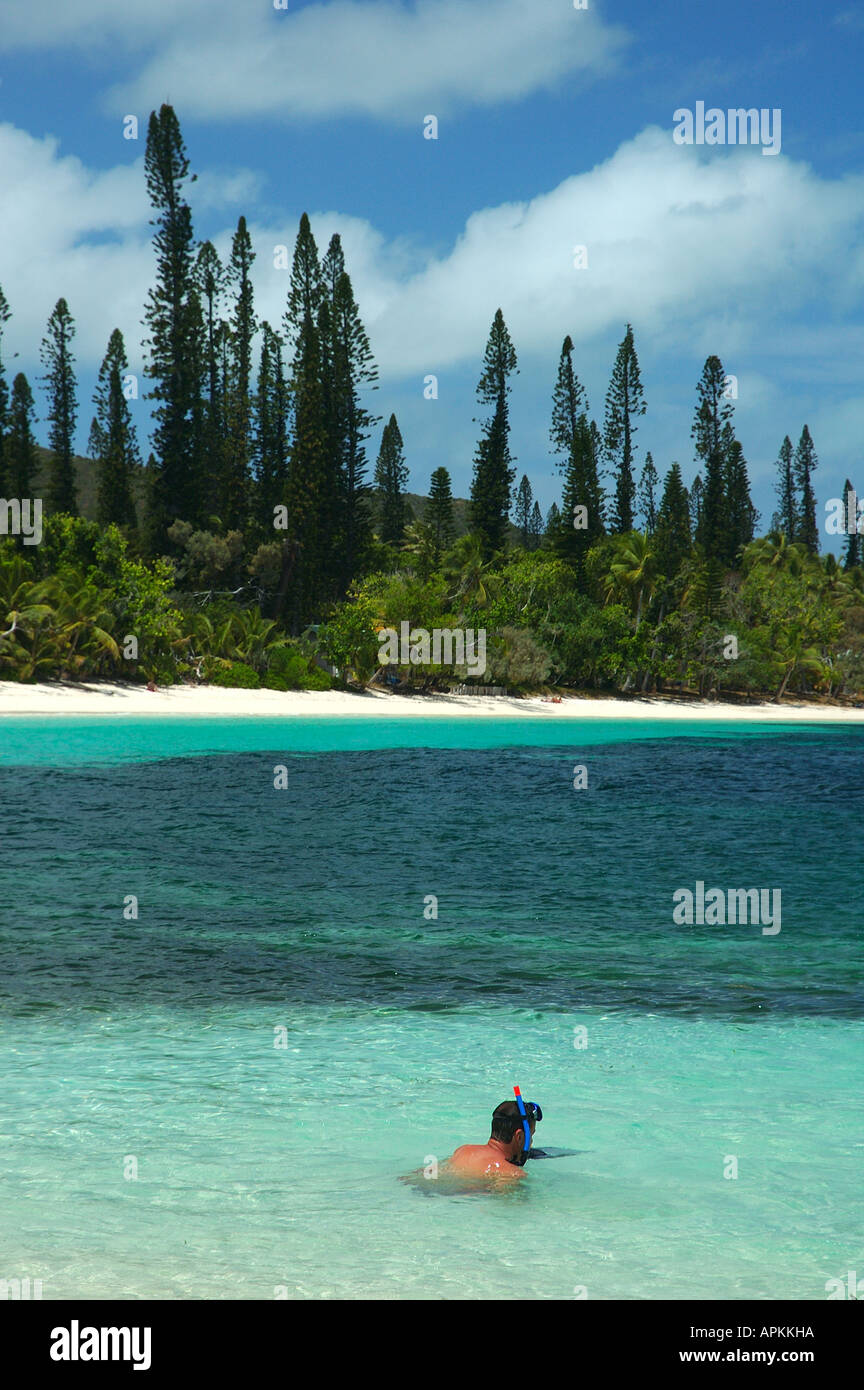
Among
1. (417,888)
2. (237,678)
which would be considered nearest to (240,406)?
(237,678)

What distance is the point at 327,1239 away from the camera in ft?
15.9

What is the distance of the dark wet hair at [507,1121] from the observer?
5.27 meters

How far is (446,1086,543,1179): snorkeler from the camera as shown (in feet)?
17.5

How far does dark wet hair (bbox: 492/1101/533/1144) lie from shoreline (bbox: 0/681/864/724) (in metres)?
32.8

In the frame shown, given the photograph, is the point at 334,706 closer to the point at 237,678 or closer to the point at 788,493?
the point at 237,678

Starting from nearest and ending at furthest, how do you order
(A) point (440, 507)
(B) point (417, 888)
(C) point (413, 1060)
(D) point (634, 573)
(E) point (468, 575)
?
(C) point (413, 1060) → (B) point (417, 888) → (E) point (468, 575) → (D) point (634, 573) → (A) point (440, 507)

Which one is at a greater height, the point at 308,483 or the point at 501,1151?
the point at 308,483

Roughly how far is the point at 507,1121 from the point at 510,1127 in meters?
0.05

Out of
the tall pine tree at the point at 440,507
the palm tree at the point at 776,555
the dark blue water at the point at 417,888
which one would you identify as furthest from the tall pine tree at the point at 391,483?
the dark blue water at the point at 417,888

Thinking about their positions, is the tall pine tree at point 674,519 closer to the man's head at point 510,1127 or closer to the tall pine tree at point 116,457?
the tall pine tree at point 116,457

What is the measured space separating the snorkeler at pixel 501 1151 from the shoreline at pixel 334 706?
32.7m

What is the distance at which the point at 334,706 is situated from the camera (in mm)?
45094

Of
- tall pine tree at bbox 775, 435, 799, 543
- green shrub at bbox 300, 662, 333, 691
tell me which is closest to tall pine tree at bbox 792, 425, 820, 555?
tall pine tree at bbox 775, 435, 799, 543
